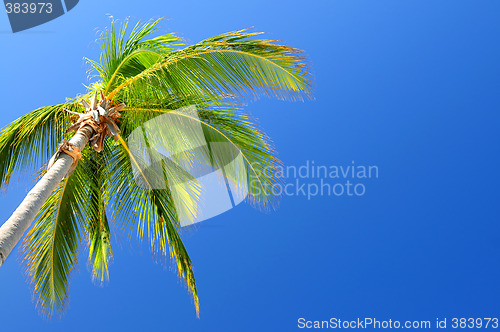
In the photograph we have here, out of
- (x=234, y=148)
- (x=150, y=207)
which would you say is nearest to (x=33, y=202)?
(x=150, y=207)

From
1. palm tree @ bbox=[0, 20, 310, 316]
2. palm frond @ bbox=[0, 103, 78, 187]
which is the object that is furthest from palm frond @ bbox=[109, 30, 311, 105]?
palm frond @ bbox=[0, 103, 78, 187]

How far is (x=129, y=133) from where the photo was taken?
6.70 m

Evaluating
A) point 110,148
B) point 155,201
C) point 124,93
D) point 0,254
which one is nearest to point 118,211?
point 155,201

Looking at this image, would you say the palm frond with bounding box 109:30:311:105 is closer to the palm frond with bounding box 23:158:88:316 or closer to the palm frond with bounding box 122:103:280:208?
the palm frond with bounding box 122:103:280:208

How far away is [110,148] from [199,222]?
1.94m

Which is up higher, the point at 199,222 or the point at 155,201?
the point at 155,201

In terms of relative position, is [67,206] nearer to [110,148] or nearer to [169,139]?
[110,148]

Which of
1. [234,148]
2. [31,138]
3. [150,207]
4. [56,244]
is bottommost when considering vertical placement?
[56,244]

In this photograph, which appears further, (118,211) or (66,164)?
(118,211)

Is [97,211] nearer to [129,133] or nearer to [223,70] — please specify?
[129,133]

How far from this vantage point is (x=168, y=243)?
6535 millimetres

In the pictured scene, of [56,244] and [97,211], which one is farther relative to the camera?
[97,211]

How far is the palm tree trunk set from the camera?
14.3ft

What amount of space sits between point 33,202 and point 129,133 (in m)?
2.15
